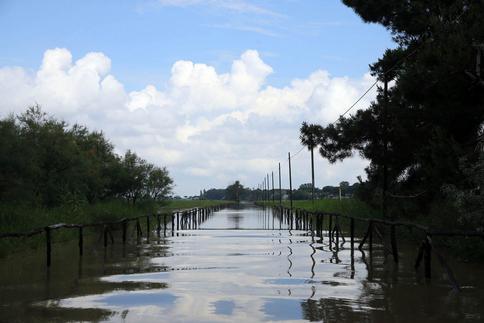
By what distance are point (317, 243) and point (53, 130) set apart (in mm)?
17014

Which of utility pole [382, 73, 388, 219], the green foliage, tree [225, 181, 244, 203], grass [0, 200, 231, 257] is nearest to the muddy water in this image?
grass [0, 200, 231, 257]

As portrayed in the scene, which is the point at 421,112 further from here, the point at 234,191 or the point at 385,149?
the point at 234,191

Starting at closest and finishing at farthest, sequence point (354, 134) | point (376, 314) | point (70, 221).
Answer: point (376, 314) < point (354, 134) < point (70, 221)

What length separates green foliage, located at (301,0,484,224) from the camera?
1270 centimetres

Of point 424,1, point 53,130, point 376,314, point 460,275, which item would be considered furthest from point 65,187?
point 376,314

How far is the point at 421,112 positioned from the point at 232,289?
8008 millimetres

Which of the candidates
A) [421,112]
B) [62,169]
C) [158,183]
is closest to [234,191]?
[158,183]

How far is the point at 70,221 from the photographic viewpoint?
22578 mm

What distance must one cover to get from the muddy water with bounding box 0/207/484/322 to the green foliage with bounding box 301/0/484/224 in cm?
293

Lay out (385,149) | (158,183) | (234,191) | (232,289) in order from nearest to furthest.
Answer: (232,289) → (385,149) → (158,183) → (234,191)

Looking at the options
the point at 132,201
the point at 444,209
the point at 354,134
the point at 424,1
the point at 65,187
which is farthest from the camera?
the point at 132,201

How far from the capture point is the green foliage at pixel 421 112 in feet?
41.7

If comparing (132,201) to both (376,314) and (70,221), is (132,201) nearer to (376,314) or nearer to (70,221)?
(70,221)

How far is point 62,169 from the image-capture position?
1167 inches
